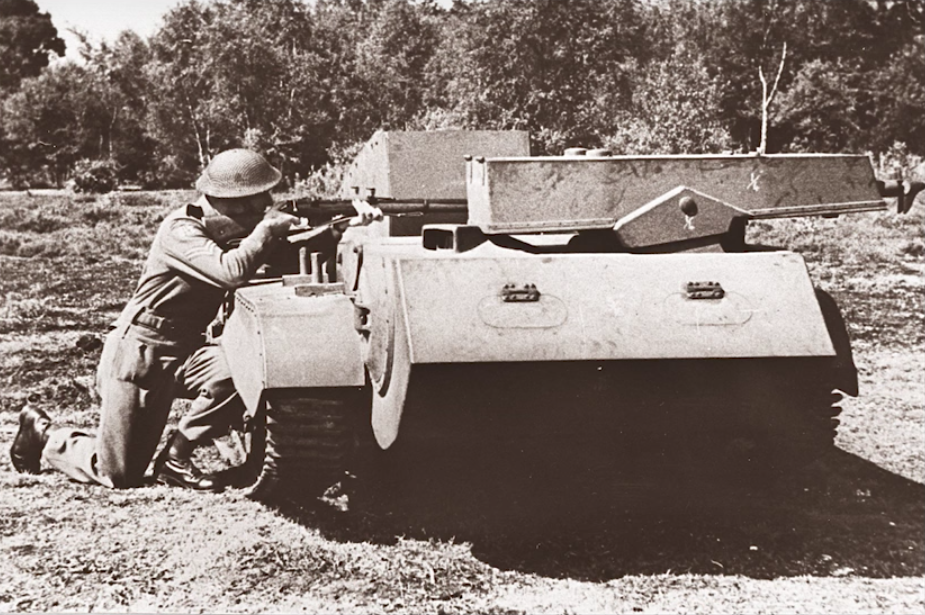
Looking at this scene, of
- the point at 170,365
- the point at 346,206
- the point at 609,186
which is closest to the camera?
the point at 609,186

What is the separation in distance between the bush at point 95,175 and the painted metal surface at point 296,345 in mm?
903

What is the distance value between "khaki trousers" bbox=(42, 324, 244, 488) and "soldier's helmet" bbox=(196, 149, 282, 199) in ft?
2.54

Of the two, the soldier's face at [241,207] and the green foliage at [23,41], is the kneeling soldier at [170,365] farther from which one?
the green foliage at [23,41]

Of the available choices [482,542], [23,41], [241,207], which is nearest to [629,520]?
[482,542]

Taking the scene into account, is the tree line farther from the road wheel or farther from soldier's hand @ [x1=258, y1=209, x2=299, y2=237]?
the road wheel

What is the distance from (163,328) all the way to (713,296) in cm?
277

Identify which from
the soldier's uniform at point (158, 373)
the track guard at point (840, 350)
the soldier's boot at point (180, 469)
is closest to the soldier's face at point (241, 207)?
the soldier's uniform at point (158, 373)

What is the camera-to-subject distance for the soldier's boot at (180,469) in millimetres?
5648

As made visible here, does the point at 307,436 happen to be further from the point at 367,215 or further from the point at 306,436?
the point at 367,215

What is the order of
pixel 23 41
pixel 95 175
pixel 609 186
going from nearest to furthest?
pixel 23 41 < pixel 609 186 < pixel 95 175

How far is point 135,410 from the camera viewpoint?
567cm

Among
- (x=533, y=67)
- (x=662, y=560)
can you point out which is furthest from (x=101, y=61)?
(x=533, y=67)

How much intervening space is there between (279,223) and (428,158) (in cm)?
184

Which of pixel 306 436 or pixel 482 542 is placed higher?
pixel 306 436
